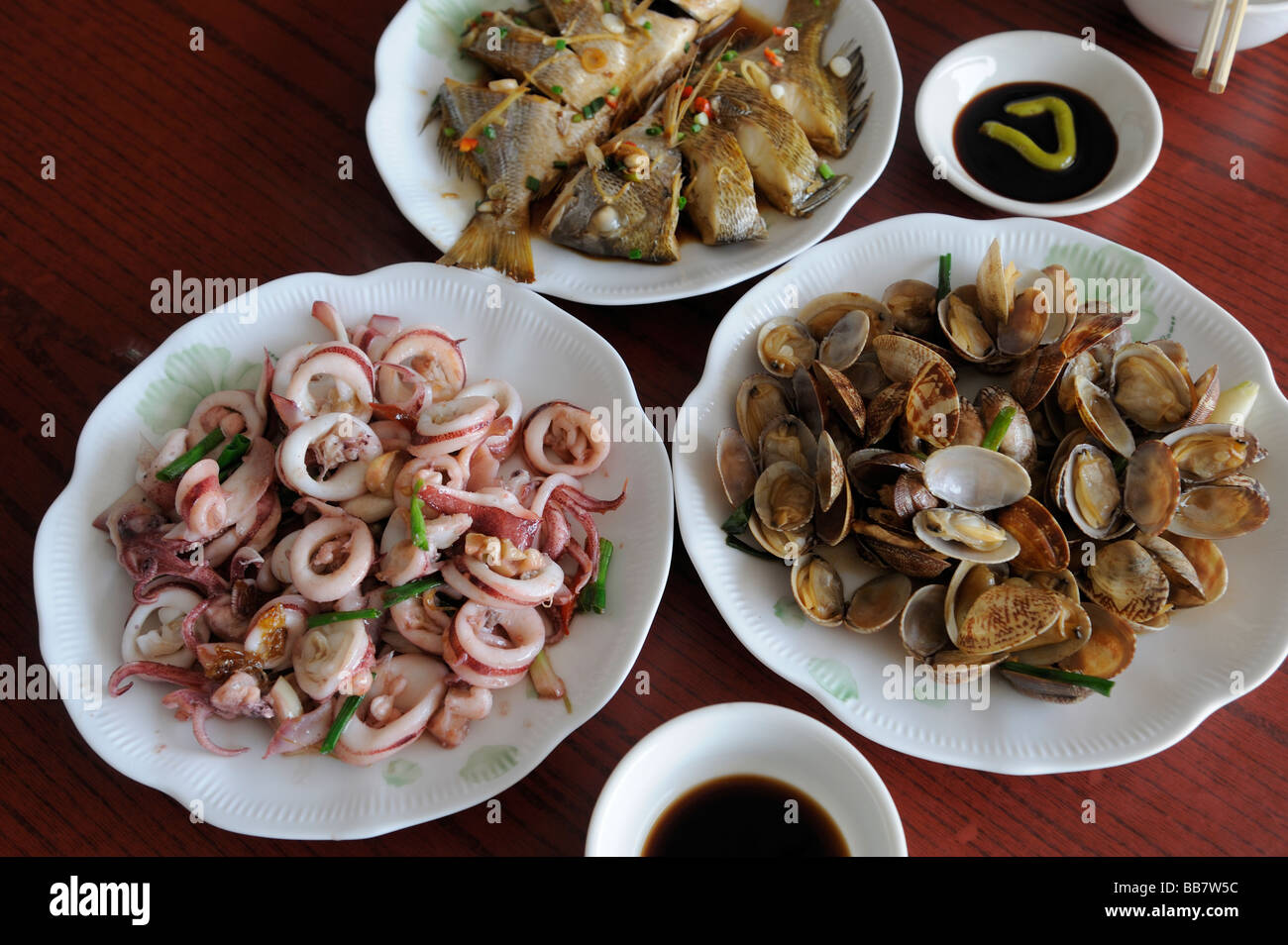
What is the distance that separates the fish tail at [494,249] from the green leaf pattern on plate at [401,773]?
0.92 metres

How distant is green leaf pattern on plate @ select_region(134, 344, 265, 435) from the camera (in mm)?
1643

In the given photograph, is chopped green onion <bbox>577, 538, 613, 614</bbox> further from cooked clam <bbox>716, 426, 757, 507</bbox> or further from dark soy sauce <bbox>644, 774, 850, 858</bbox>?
dark soy sauce <bbox>644, 774, 850, 858</bbox>

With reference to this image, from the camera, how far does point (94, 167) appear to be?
2.08 metres

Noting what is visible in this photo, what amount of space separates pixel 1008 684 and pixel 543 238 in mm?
1229

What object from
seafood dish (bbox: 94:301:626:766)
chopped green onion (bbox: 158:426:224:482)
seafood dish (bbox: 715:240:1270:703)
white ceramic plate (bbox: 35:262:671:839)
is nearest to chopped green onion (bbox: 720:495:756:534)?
seafood dish (bbox: 715:240:1270:703)

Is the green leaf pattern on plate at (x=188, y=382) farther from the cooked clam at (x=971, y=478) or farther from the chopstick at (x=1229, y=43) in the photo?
the chopstick at (x=1229, y=43)

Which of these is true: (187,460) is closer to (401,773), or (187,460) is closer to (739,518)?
(401,773)

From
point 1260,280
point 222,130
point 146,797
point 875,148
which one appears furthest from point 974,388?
point 222,130

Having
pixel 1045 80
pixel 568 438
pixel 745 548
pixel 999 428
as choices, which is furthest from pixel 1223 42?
pixel 568 438

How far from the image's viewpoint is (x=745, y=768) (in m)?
1.29

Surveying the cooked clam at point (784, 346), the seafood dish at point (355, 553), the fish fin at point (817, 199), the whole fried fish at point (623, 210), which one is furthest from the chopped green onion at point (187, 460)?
the fish fin at point (817, 199)

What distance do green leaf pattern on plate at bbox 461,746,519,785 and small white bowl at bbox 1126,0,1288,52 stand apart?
206 cm

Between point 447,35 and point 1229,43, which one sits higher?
point 1229,43
